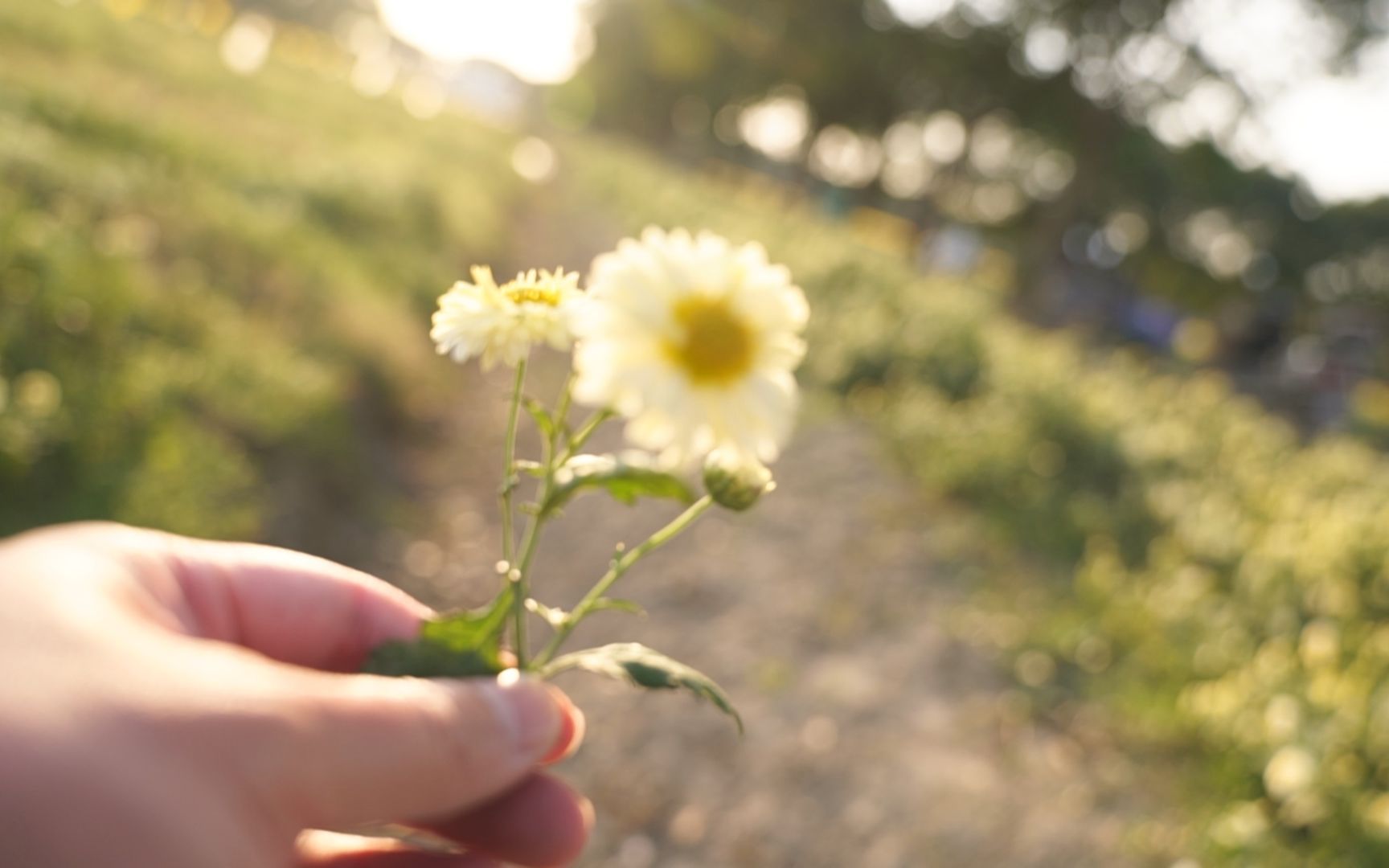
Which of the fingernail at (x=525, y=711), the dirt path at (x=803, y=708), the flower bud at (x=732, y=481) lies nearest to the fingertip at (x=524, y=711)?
the fingernail at (x=525, y=711)

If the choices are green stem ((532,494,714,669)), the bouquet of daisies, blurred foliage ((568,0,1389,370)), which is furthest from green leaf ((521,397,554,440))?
blurred foliage ((568,0,1389,370))

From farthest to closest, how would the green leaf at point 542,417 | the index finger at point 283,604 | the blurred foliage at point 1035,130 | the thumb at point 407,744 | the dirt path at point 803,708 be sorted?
the blurred foliage at point 1035,130 → the dirt path at point 803,708 → the index finger at point 283,604 → the green leaf at point 542,417 → the thumb at point 407,744

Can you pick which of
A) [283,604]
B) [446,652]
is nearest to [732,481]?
[446,652]

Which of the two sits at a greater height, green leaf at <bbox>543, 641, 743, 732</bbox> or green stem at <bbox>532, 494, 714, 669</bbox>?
green stem at <bbox>532, 494, 714, 669</bbox>

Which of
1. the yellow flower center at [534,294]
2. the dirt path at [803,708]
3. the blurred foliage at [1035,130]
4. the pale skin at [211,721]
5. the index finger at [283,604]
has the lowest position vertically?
the pale skin at [211,721]

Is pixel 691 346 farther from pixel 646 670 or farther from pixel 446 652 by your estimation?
pixel 446 652

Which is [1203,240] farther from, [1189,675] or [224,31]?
[1189,675]

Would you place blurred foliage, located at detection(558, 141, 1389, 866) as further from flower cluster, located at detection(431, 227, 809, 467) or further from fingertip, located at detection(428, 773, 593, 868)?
flower cluster, located at detection(431, 227, 809, 467)

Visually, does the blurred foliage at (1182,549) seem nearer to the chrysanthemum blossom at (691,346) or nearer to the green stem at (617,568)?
the green stem at (617,568)
